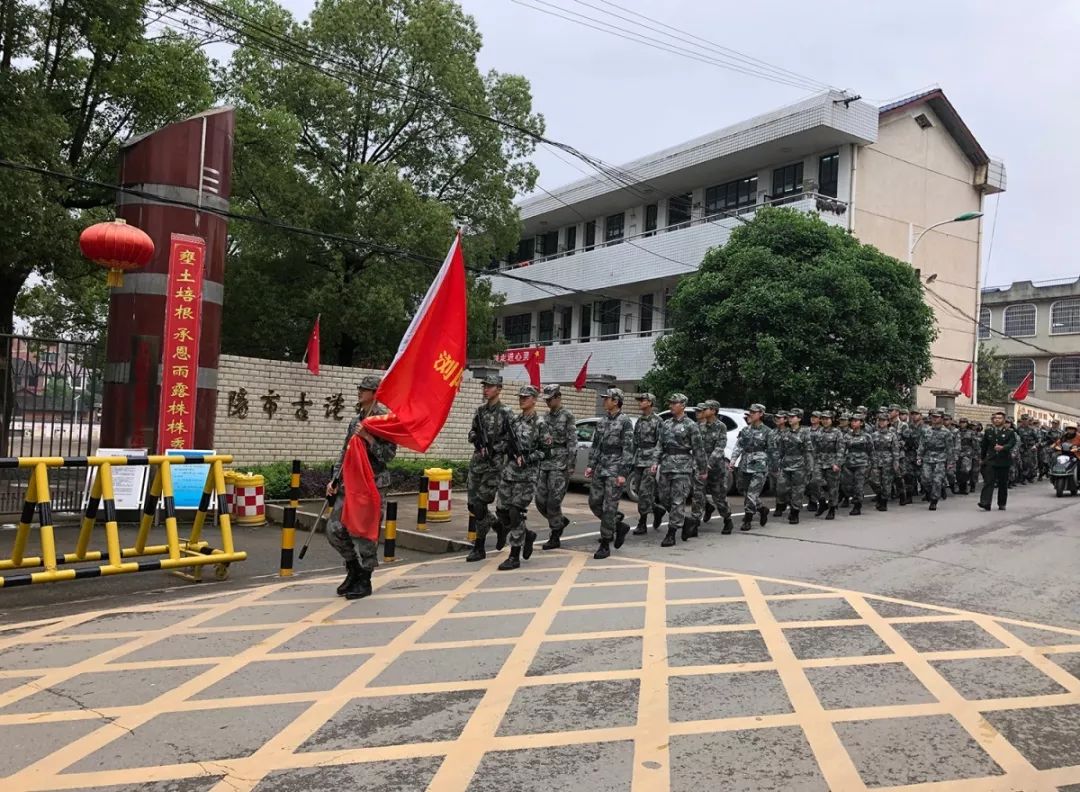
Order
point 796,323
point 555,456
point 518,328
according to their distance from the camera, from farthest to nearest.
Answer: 1. point 518,328
2. point 796,323
3. point 555,456

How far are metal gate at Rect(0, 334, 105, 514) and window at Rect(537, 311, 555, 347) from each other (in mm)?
24375

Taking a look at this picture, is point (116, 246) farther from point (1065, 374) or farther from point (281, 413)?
point (1065, 374)

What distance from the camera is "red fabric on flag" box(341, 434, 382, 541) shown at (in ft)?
20.5

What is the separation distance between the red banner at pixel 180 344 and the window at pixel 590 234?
23019 millimetres

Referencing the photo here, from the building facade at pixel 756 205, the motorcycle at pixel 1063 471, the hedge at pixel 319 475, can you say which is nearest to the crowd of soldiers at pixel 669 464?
the motorcycle at pixel 1063 471

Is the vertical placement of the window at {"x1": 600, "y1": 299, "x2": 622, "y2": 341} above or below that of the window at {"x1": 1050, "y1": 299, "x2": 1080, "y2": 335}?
below

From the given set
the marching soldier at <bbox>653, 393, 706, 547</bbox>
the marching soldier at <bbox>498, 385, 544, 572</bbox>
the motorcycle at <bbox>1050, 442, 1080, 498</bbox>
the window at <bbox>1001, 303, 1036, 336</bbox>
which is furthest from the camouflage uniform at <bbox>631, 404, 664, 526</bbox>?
the window at <bbox>1001, 303, 1036, 336</bbox>

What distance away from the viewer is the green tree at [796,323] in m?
17.2

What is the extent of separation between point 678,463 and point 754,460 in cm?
212

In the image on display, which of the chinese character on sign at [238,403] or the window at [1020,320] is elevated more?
the window at [1020,320]

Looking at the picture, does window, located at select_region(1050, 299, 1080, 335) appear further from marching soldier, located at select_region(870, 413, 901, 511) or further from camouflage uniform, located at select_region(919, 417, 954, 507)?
marching soldier, located at select_region(870, 413, 901, 511)

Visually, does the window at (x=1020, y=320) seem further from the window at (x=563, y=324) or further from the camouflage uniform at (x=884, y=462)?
the camouflage uniform at (x=884, y=462)

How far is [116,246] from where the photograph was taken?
8633 mm

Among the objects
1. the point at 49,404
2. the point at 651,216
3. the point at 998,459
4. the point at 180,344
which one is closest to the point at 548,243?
the point at 651,216
